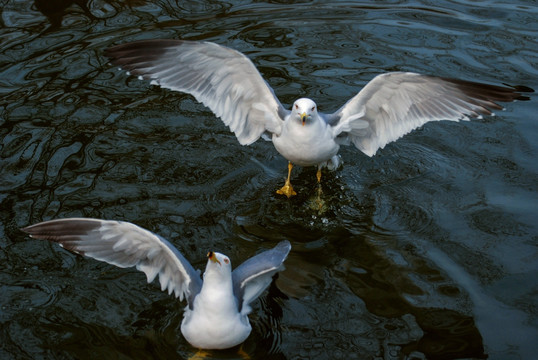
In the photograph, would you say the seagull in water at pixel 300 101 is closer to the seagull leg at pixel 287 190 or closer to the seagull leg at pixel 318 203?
the seagull leg at pixel 287 190

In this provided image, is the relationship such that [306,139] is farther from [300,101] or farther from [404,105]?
[404,105]

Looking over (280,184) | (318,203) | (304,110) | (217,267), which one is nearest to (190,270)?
(217,267)

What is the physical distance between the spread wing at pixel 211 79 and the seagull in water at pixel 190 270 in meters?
2.11

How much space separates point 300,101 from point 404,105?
1.03m

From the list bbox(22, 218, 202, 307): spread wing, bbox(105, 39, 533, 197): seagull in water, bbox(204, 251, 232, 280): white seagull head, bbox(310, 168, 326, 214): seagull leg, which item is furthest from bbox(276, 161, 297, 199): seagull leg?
bbox(204, 251, 232, 280): white seagull head

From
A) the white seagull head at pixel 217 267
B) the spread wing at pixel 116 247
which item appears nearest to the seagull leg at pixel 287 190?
the spread wing at pixel 116 247

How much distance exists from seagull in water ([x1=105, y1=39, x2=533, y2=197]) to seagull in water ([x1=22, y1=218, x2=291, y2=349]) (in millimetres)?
1742

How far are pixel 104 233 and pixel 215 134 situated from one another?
3.06 metres

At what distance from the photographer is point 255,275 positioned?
15.6 ft

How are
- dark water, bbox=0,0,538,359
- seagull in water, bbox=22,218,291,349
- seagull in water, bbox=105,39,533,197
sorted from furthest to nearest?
seagull in water, bbox=105,39,533,197 → dark water, bbox=0,0,538,359 → seagull in water, bbox=22,218,291,349

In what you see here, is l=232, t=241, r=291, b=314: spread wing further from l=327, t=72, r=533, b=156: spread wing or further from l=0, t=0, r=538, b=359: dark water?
l=327, t=72, r=533, b=156: spread wing

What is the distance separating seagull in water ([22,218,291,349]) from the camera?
178 inches

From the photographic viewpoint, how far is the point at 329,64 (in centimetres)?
916

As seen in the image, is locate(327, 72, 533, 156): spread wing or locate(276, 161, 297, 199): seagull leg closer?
locate(327, 72, 533, 156): spread wing
